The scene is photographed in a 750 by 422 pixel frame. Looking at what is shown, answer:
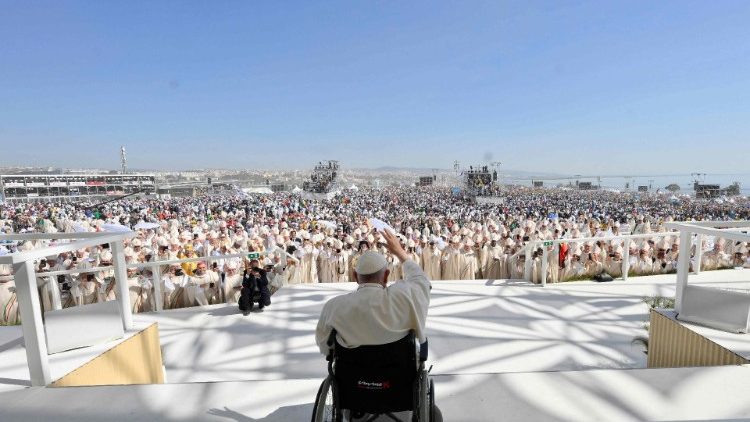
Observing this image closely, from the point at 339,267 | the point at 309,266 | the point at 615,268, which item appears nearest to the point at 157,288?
the point at 309,266

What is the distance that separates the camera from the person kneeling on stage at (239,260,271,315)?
4570 millimetres

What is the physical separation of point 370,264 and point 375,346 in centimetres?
35

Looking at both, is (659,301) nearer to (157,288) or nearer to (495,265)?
(495,265)

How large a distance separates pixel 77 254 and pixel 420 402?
8448mm

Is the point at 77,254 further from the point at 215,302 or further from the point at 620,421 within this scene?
the point at 620,421

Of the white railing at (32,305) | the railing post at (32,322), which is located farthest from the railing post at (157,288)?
the railing post at (32,322)

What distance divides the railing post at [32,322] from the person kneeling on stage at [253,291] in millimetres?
2333

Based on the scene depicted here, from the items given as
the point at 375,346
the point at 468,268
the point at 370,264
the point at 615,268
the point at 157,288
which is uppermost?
the point at 370,264

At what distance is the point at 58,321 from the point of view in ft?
8.19

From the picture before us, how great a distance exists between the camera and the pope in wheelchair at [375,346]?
61.7 inches

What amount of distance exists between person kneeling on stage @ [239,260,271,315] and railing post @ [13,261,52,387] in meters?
2.33

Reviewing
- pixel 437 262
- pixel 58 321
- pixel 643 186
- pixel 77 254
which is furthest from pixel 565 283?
pixel 643 186

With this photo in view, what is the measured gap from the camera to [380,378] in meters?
1.57

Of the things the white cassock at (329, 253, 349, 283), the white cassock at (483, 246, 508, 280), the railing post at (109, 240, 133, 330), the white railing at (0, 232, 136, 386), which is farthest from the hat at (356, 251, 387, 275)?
the white cassock at (483, 246, 508, 280)
